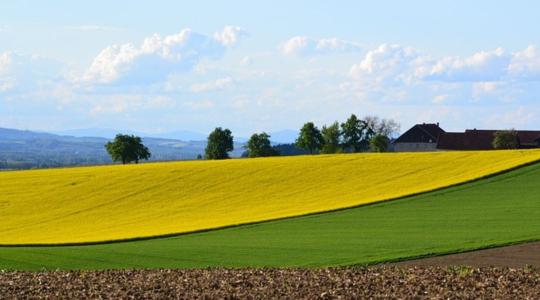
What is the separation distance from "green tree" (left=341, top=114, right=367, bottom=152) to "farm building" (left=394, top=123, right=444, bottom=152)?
3022 cm

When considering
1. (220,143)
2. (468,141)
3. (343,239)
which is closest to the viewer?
(343,239)

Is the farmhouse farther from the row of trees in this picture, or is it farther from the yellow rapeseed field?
the yellow rapeseed field

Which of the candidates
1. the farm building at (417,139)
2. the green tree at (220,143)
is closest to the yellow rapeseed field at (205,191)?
the green tree at (220,143)

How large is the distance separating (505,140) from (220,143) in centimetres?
4078

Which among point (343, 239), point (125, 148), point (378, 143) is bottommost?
point (343, 239)

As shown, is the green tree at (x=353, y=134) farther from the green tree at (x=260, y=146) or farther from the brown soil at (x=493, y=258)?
the brown soil at (x=493, y=258)

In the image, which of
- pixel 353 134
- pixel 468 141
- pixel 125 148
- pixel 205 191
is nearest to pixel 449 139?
pixel 468 141

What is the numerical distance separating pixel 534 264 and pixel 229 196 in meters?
31.5

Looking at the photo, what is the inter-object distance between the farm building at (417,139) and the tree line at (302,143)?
29079 mm

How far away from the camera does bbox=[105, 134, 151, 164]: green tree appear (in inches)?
4365

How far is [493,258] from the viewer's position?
92.1ft

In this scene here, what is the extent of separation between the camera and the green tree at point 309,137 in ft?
422

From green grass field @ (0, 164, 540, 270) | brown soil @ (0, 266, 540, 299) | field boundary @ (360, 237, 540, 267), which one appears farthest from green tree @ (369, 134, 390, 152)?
brown soil @ (0, 266, 540, 299)

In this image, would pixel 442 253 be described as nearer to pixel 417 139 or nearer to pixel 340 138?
pixel 340 138
